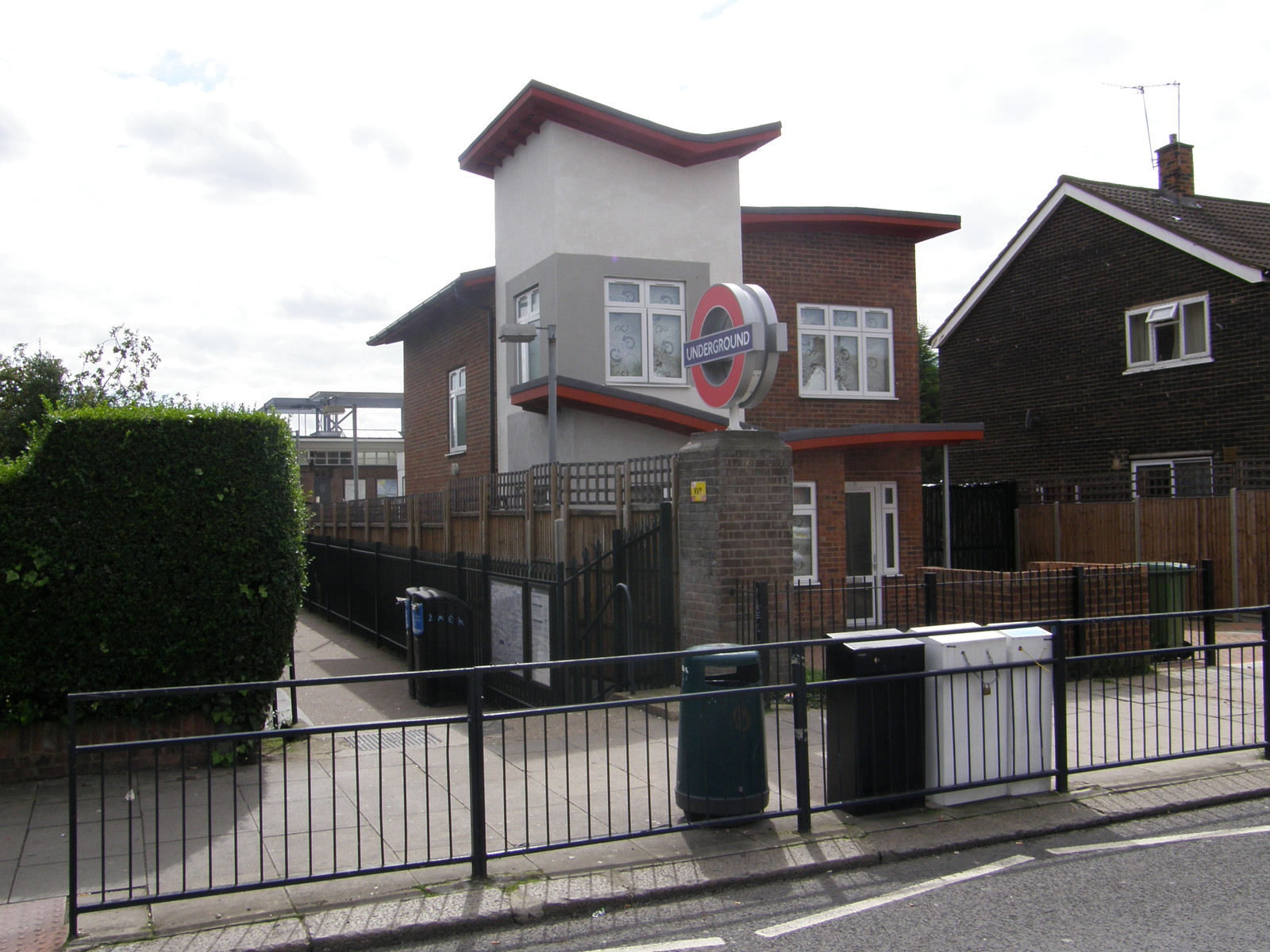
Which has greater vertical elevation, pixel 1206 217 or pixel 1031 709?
pixel 1206 217

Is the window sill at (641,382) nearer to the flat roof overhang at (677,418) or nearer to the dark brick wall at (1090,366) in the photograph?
the flat roof overhang at (677,418)

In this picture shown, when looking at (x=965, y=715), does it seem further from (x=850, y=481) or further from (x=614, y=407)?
(x=850, y=481)

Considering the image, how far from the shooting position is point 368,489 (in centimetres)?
5722

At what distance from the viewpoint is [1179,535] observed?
17.2 meters

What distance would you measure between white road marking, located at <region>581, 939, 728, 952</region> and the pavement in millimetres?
507

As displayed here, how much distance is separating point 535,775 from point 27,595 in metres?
3.77

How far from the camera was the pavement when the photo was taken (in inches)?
191

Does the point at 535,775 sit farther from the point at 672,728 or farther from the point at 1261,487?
the point at 1261,487

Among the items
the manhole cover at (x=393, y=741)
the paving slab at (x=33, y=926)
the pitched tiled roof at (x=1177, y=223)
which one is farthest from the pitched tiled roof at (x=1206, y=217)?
the paving slab at (x=33, y=926)

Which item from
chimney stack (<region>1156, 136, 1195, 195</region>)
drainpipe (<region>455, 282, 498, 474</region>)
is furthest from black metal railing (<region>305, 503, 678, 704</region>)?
chimney stack (<region>1156, 136, 1195, 195</region>)

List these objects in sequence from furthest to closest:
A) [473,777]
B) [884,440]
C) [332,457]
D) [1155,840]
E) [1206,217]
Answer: [332,457] → [1206,217] → [884,440] → [1155,840] → [473,777]

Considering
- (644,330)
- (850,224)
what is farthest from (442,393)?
(850,224)

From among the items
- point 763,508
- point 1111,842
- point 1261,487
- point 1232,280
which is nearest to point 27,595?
point 763,508

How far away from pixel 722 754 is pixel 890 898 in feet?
4.08
